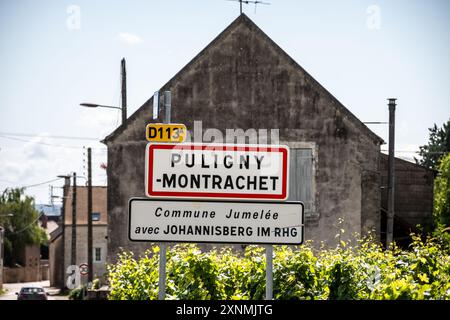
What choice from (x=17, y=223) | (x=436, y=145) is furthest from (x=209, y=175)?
(x=17, y=223)

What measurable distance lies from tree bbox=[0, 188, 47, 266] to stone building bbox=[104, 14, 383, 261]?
2781 inches

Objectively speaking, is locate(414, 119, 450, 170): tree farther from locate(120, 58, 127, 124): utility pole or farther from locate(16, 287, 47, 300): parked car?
locate(120, 58, 127, 124): utility pole

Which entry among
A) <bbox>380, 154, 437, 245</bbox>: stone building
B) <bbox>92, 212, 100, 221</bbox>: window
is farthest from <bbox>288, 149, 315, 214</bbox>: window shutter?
<bbox>92, 212, 100, 221</bbox>: window

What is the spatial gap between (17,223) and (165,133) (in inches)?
3459

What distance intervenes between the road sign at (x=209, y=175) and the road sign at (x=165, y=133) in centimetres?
28

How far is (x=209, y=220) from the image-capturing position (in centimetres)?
748

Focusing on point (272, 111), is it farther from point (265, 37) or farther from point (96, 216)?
point (96, 216)

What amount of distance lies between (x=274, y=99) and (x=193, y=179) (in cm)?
1597

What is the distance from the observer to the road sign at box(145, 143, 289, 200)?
7.42 m

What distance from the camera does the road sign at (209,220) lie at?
743 cm

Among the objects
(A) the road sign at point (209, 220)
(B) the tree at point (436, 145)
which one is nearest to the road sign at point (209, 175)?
(A) the road sign at point (209, 220)

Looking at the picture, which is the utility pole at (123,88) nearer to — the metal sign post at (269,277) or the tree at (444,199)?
the metal sign post at (269,277)

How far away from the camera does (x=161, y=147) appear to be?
24.5 ft
